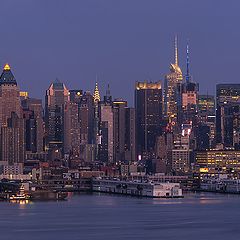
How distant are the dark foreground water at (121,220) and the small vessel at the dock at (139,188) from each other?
286 inches

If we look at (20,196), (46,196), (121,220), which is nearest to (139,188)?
(46,196)

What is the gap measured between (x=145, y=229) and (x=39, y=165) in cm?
7080

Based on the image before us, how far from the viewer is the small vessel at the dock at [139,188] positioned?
91.4 meters

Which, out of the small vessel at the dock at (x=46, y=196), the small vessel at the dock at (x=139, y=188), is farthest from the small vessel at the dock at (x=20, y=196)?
the small vessel at the dock at (x=139, y=188)

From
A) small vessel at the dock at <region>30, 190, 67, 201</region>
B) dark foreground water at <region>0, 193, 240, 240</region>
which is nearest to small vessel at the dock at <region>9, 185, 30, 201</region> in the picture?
small vessel at the dock at <region>30, 190, 67, 201</region>

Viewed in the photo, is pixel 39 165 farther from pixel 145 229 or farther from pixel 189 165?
pixel 145 229

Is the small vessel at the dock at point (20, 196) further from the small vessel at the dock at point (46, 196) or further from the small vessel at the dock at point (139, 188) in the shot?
the small vessel at the dock at point (139, 188)

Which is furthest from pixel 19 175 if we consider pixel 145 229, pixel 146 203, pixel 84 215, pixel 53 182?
pixel 145 229

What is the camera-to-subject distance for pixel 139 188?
319 ft

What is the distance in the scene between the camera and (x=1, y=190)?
97.6 m

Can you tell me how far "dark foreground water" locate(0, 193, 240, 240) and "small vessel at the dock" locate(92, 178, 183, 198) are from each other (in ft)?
23.8

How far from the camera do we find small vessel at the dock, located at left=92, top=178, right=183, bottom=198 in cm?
9138

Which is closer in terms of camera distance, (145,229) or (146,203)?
(145,229)

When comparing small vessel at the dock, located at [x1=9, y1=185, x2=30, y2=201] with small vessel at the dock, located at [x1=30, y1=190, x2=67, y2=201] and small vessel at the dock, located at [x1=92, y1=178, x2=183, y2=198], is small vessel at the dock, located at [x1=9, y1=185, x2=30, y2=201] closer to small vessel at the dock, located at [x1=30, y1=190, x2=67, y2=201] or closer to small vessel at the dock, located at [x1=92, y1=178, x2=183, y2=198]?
small vessel at the dock, located at [x1=30, y1=190, x2=67, y2=201]
